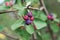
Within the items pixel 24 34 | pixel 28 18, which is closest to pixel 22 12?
pixel 28 18

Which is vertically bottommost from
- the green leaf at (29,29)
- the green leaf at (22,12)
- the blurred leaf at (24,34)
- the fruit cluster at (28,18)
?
the blurred leaf at (24,34)

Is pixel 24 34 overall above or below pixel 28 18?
below

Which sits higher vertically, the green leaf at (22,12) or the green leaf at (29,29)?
the green leaf at (22,12)

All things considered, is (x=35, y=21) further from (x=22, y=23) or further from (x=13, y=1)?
(x=13, y=1)

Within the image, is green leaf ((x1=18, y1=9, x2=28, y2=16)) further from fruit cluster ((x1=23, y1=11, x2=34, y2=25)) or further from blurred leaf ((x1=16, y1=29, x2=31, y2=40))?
blurred leaf ((x1=16, y1=29, x2=31, y2=40))

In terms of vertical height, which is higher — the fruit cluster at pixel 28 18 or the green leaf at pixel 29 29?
the fruit cluster at pixel 28 18

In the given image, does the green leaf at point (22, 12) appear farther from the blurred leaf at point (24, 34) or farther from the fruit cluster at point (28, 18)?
the blurred leaf at point (24, 34)

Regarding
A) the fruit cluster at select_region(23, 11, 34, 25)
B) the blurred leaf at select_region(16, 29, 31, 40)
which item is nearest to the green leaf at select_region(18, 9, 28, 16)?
A: the fruit cluster at select_region(23, 11, 34, 25)

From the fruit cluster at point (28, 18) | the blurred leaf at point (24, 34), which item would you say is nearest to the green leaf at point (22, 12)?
the fruit cluster at point (28, 18)

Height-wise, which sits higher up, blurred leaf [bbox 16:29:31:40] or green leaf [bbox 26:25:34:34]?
green leaf [bbox 26:25:34:34]

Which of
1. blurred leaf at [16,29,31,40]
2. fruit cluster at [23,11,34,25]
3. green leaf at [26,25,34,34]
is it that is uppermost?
fruit cluster at [23,11,34,25]

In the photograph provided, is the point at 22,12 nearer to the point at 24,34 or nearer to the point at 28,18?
the point at 28,18
